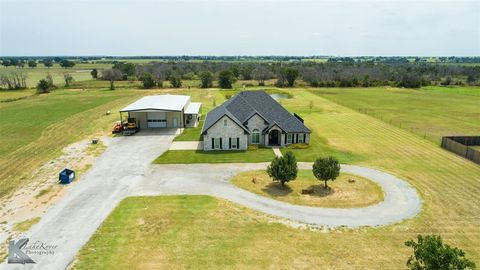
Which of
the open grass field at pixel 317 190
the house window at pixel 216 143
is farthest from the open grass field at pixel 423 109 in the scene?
the house window at pixel 216 143

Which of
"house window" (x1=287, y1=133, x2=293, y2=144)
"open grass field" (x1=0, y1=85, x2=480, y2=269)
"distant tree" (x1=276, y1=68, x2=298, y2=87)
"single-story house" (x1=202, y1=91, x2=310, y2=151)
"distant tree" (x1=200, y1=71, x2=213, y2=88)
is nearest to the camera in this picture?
"open grass field" (x1=0, y1=85, x2=480, y2=269)

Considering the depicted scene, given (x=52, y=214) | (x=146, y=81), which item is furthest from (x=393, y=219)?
(x=146, y=81)

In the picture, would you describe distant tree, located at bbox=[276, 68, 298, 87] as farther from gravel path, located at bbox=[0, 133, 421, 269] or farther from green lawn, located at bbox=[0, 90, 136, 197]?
gravel path, located at bbox=[0, 133, 421, 269]

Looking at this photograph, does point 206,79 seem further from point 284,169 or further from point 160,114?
point 284,169

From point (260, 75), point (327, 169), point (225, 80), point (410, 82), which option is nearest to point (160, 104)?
point (327, 169)

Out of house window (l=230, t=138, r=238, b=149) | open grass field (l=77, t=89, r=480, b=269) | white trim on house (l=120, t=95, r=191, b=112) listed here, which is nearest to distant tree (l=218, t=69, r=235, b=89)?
white trim on house (l=120, t=95, r=191, b=112)

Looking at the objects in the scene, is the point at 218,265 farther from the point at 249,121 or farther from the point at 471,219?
the point at 249,121
